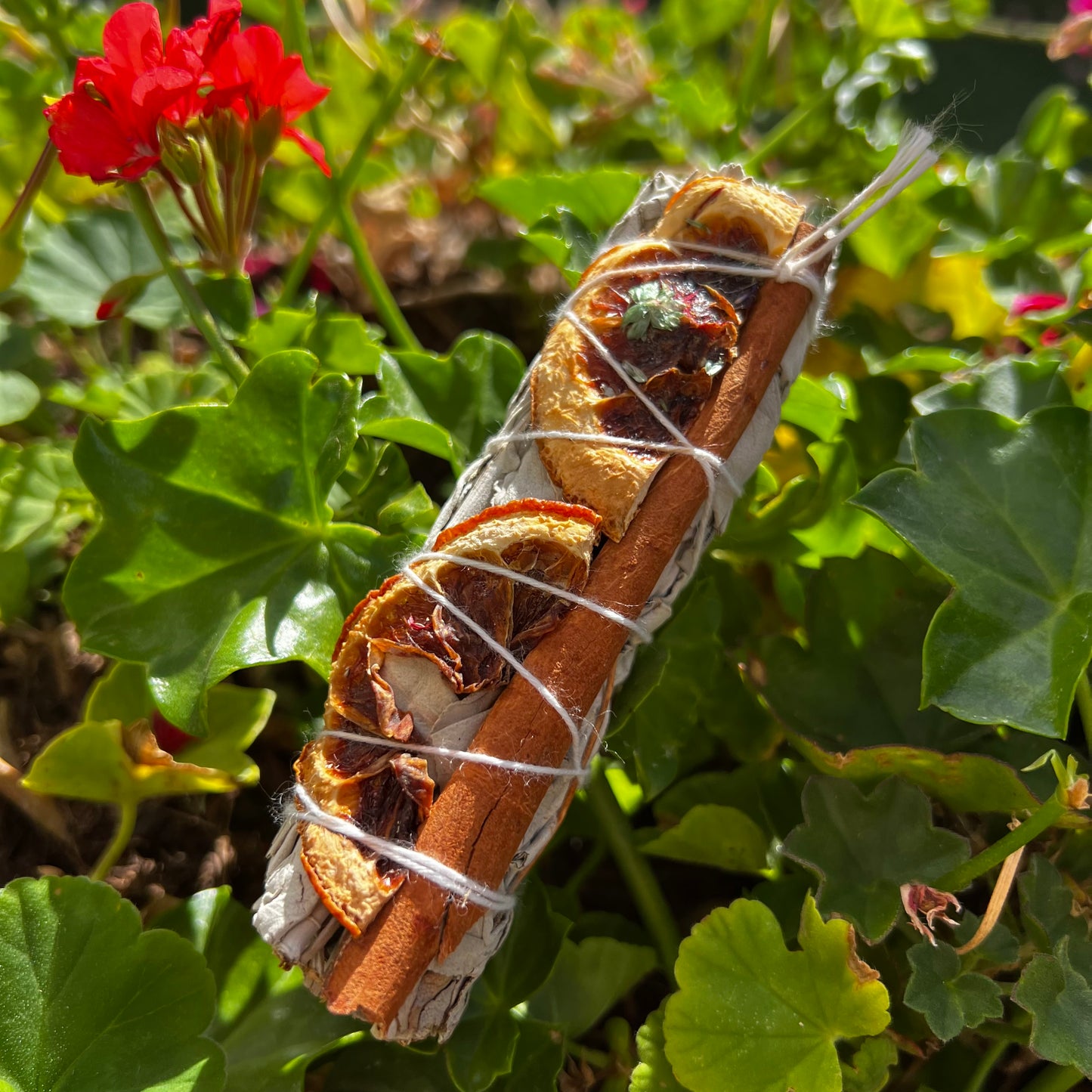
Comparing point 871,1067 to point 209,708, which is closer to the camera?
point 871,1067

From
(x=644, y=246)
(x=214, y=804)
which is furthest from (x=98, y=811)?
(x=644, y=246)

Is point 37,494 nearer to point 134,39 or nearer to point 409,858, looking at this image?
point 134,39

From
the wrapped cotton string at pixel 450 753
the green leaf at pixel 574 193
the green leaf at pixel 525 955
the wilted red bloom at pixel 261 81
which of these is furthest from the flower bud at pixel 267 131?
the green leaf at pixel 525 955

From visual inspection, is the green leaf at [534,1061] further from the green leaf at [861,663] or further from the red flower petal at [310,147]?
the red flower petal at [310,147]

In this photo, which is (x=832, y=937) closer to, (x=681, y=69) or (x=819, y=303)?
(x=819, y=303)

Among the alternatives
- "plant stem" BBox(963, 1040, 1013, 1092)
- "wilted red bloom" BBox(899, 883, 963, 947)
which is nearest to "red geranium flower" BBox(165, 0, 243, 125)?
"wilted red bloom" BBox(899, 883, 963, 947)

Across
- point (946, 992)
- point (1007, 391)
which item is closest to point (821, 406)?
point (1007, 391)
